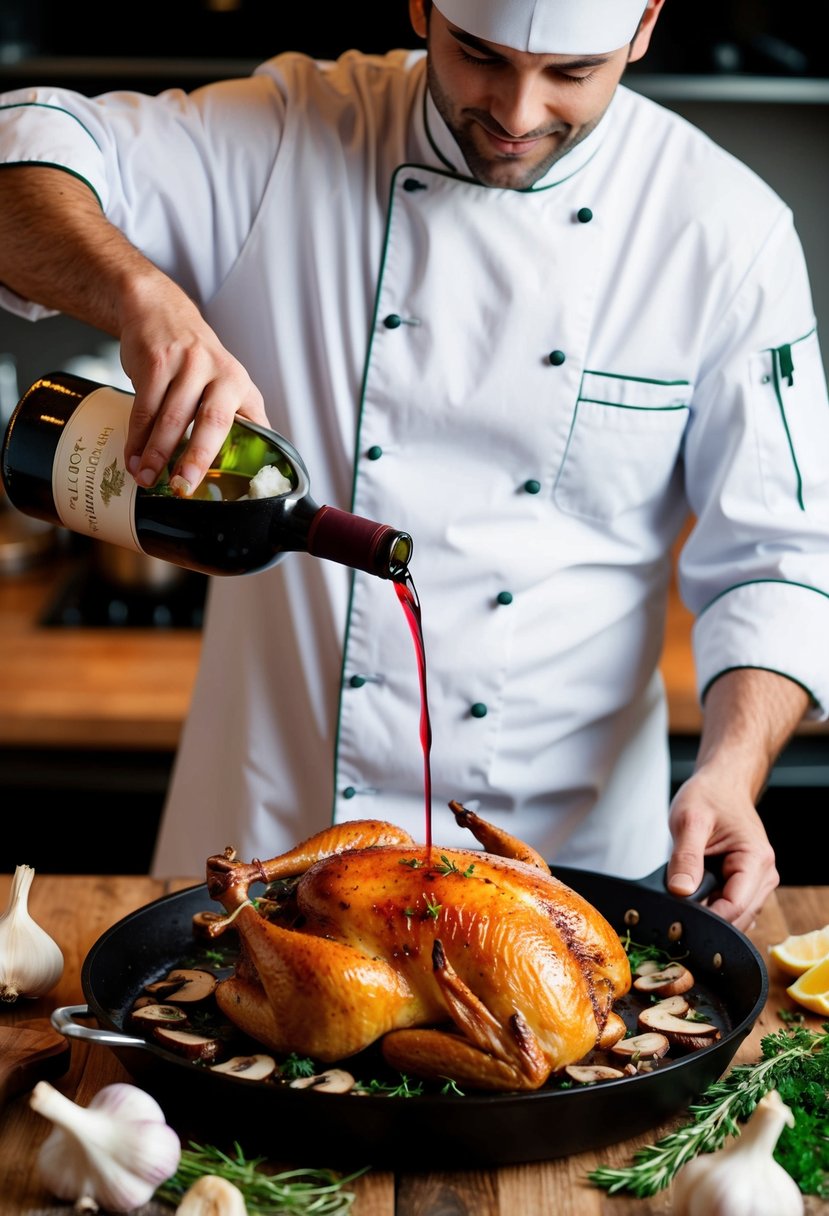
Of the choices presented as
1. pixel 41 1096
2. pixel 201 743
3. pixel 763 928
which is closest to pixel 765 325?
pixel 763 928

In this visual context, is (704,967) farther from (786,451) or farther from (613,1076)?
(786,451)

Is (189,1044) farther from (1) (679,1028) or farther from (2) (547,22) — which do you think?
(2) (547,22)

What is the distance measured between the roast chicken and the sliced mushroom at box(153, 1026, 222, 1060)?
0.04 m

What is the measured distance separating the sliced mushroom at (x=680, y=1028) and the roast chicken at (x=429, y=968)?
4 cm

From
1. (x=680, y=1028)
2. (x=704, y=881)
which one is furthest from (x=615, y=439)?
(x=680, y=1028)

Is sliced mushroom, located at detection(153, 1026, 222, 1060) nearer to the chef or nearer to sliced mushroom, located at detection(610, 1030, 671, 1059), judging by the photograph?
sliced mushroom, located at detection(610, 1030, 671, 1059)

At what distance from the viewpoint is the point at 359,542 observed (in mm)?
1359

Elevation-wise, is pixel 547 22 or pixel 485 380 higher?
pixel 547 22

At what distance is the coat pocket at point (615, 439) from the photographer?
6.67ft

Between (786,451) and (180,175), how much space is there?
0.96 meters

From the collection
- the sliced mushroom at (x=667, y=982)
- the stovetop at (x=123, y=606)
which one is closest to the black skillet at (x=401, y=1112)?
the sliced mushroom at (x=667, y=982)

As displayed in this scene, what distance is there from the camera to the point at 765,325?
204 cm

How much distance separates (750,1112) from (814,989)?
0.92 ft

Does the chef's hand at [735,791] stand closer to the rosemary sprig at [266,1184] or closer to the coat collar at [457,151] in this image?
the rosemary sprig at [266,1184]
